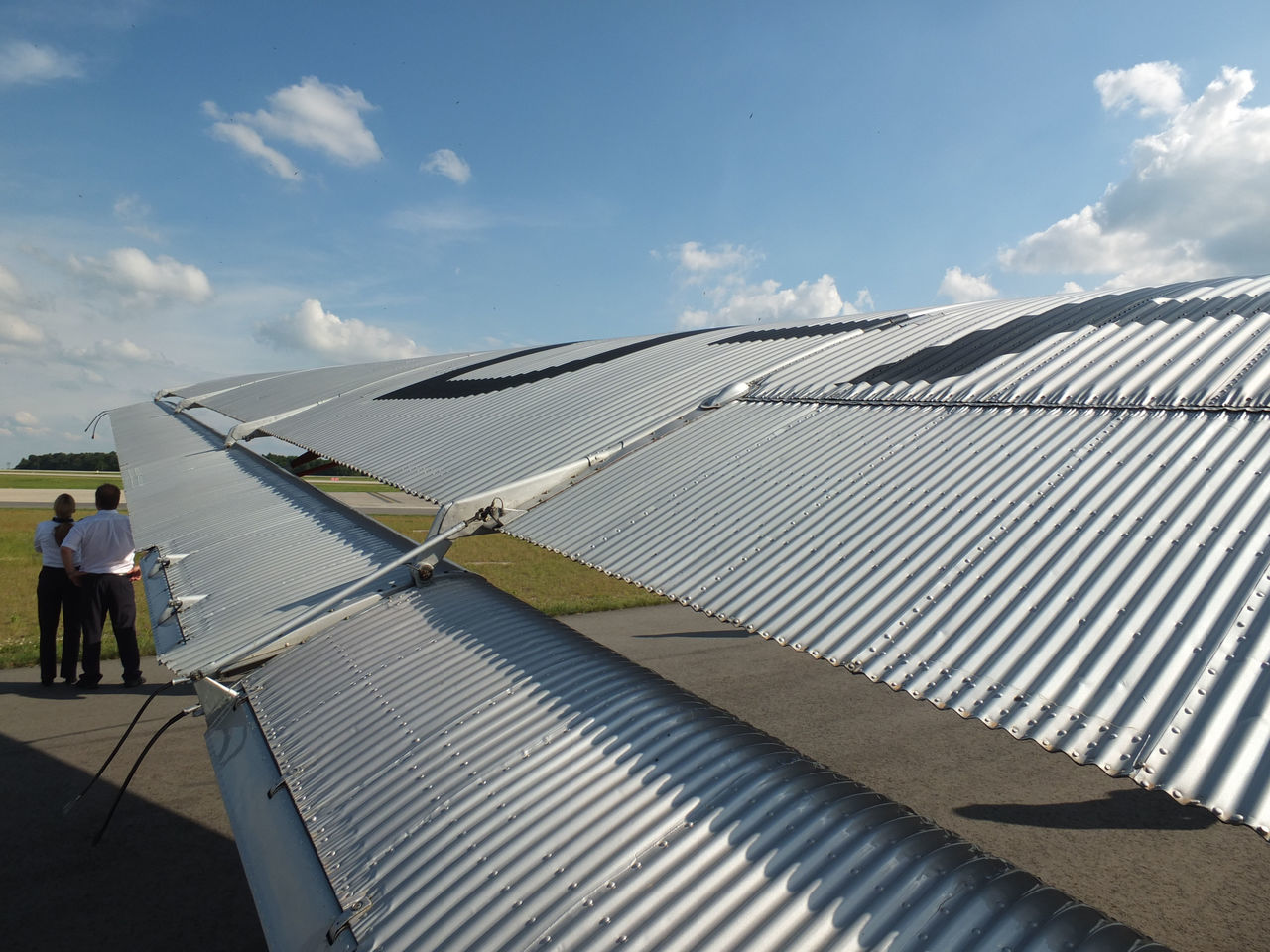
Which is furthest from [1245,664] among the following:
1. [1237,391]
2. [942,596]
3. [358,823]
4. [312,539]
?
[312,539]

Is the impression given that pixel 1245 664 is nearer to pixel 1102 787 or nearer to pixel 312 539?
pixel 1102 787

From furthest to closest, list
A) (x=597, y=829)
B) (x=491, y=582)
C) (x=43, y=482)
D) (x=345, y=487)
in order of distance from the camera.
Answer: (x=345, y=487), (x=43, y=482), (x=491, y=582), (x=597, y=829)

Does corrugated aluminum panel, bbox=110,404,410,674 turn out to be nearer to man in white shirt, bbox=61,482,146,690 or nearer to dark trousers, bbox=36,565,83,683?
man in white shirt, bbox=61,482,146,690

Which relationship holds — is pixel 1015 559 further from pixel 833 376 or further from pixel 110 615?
pixel 110 615

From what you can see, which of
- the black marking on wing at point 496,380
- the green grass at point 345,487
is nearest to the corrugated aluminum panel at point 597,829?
the black marking on wing at point 496,380

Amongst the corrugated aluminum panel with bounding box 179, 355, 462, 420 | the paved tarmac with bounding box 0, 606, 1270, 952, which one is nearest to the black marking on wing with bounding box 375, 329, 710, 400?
the corrugated aluminum panel with bounding box 179, 355, 462, 420

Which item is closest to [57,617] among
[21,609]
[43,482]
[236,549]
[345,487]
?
[236,549]

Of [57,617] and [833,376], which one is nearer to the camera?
[833,376]
